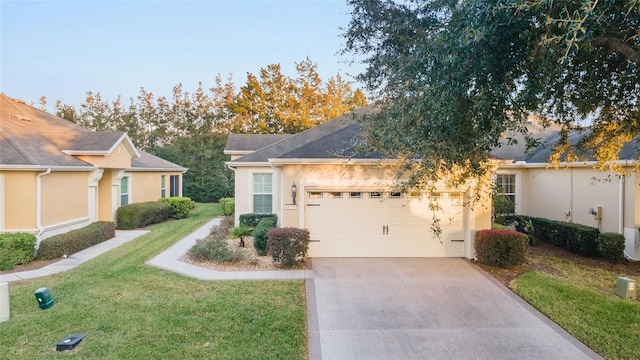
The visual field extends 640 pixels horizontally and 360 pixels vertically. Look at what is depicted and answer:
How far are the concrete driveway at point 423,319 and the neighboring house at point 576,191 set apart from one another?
3.46 m

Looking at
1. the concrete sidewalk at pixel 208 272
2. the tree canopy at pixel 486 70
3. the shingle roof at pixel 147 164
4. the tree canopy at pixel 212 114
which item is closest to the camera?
the tree canopy at pixel 486 70

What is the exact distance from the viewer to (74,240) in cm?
1144

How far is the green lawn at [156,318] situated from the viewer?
4.99m

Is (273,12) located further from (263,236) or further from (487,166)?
(487,166)

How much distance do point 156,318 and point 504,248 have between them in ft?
27.4

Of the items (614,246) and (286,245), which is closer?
(286,245)

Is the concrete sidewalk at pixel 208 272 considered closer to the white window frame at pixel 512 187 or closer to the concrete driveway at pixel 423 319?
the concrete driveway at pixel 423 319

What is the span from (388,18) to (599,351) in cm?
645

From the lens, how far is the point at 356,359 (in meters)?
4.91

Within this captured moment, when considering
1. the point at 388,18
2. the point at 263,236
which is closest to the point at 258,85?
the point at 263,236

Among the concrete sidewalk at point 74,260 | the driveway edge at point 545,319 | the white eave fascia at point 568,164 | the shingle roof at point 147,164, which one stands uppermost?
the shingle roof at point 147,164

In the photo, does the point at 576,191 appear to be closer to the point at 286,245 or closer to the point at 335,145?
the point at 335,145

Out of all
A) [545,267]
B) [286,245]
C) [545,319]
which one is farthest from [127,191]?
[545,319]

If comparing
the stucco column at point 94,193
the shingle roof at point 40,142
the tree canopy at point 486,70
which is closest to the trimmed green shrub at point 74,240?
the stucco column at point 94,193
